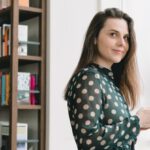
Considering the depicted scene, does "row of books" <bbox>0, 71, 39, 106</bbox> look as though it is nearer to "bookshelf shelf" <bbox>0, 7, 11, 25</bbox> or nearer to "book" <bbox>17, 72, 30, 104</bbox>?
"book" <bbox>17, 72, 30, 104</bbox>

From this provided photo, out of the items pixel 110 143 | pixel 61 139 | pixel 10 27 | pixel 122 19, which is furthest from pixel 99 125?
pixel 10 27

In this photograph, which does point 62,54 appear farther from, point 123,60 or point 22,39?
point 123,60

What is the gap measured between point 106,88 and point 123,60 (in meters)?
0.24

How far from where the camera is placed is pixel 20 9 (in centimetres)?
332

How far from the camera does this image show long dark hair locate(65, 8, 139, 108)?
1607mm

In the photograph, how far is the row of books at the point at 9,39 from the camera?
333cm

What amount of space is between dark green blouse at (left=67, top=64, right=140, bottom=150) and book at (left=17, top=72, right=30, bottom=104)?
1.79 metres

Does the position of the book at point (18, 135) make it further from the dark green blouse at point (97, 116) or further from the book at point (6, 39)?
the dark green blouse at point (97, 116)

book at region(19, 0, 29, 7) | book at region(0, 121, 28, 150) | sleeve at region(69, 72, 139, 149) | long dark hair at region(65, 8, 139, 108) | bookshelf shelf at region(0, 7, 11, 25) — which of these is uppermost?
book at region(19, 0, 29, 7)

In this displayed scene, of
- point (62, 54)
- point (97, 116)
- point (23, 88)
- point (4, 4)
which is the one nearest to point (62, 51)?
point (62, 54)

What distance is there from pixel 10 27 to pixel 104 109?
2.04 m

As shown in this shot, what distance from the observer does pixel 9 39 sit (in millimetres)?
3350

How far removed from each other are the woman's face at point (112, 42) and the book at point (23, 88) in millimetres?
1738

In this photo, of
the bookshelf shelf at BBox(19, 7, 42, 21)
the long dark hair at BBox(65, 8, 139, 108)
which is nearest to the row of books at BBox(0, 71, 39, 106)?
the bookshelf shelf at BBox(19, 7, 42, 21)
